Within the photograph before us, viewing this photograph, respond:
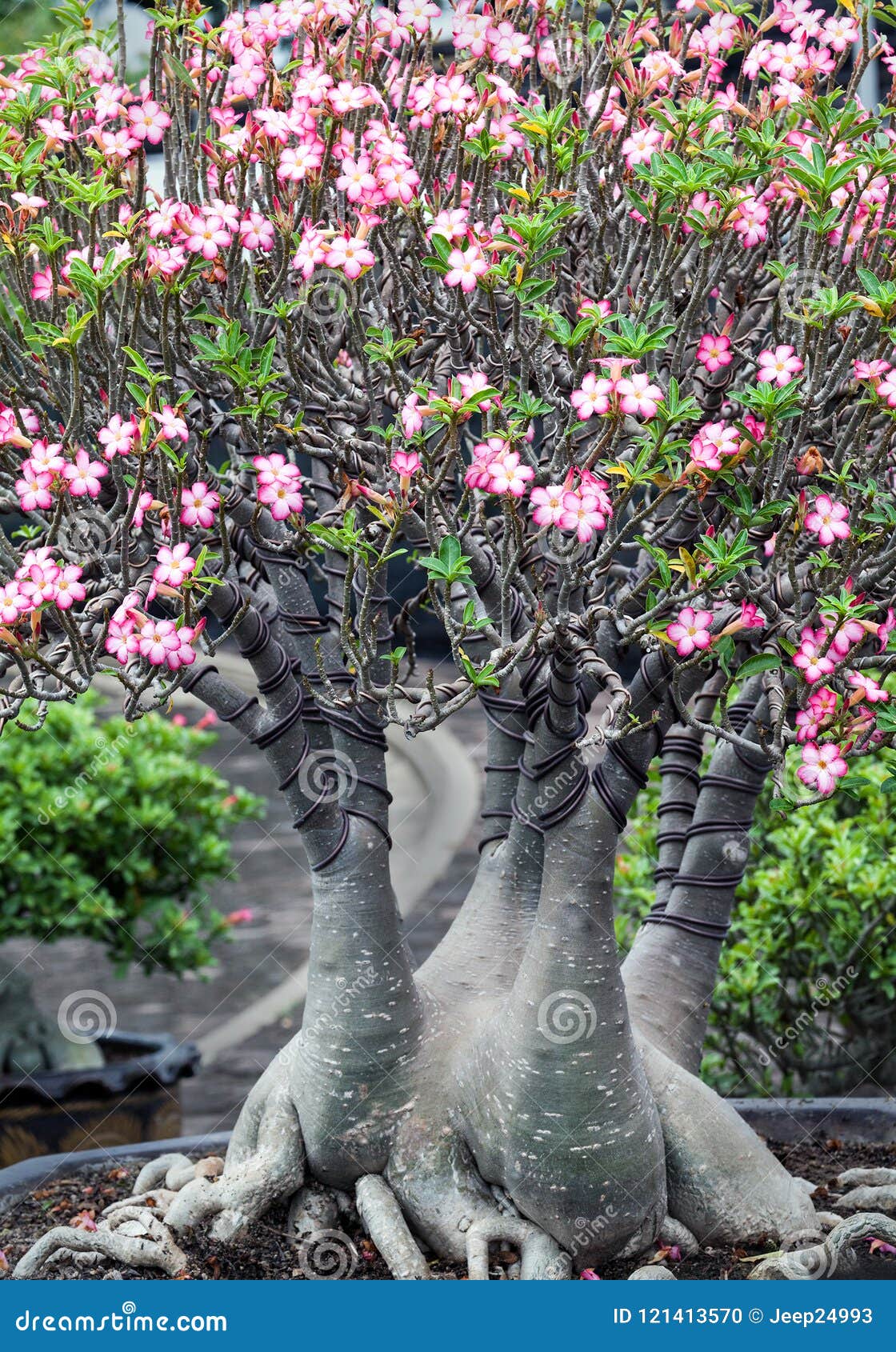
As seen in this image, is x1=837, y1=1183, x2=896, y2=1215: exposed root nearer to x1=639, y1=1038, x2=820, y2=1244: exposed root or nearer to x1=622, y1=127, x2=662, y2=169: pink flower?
x1=639, y1=1038, x2=820, y2=1244: exposed root

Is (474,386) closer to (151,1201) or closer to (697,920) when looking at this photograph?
(697,920)

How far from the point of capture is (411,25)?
3.09m

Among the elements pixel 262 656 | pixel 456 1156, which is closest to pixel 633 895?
pixel 456 1156

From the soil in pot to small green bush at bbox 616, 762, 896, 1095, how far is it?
0.78 meters

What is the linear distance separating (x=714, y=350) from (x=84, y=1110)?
138 inches

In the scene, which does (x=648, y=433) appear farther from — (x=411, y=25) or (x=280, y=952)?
(x=280, y=952)

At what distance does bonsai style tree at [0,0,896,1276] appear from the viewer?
261 cm

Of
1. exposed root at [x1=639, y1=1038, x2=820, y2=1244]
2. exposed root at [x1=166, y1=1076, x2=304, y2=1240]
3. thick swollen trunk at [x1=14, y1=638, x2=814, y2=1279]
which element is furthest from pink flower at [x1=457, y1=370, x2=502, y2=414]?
exposed root at [x1=166, y1=1076, x2=304, y2=1240]

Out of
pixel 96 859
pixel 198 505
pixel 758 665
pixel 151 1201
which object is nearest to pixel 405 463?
pixel 198 505

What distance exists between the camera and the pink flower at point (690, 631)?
262 cm

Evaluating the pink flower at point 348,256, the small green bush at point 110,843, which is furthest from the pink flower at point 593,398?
the small green bush at point 110,843

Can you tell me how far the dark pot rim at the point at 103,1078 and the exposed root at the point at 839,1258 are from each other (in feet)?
8.11

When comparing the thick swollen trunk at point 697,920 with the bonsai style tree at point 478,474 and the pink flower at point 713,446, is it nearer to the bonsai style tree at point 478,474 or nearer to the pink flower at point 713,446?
the bonsai style tree at point 478,474

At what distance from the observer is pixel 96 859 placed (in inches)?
216
